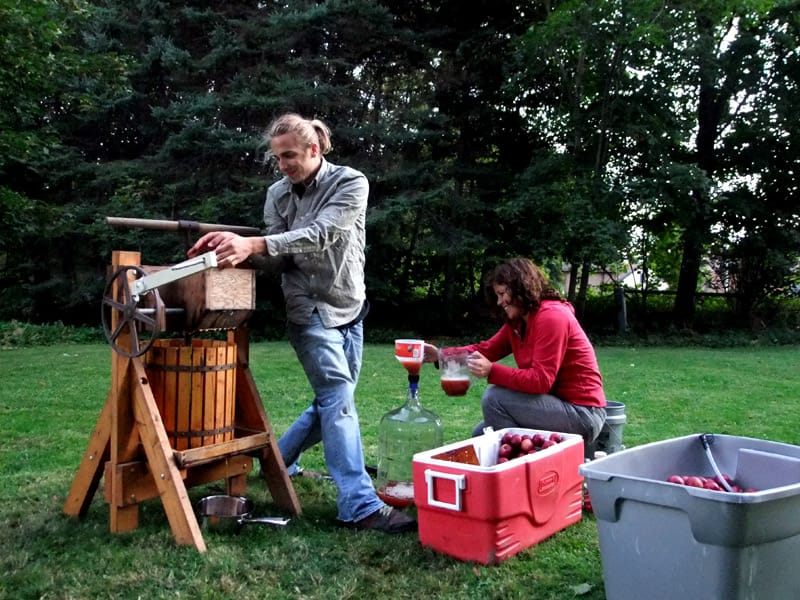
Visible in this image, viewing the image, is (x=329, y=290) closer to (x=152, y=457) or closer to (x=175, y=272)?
(x=175, y=272)

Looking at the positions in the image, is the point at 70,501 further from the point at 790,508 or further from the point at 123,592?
the point at 790,508

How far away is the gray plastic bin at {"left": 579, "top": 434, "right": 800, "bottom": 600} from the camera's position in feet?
6.00

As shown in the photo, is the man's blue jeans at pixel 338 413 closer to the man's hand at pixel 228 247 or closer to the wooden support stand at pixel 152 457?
the wooden support stand at pixel 152 457

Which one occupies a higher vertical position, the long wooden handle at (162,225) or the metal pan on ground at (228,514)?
the long wooden handle at (162,225)

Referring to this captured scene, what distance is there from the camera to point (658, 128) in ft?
41.8

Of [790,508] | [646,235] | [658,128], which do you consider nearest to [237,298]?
[790,508]

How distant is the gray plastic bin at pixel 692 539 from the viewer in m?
1.83

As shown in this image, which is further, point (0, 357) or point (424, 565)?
point (0, 357)

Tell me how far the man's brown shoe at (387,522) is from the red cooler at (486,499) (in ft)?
0.54

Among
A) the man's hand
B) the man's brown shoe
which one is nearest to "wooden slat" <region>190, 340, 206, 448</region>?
the man's hand

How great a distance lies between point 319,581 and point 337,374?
2.95ft

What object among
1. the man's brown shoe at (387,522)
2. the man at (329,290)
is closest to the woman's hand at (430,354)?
the man at (329,290)

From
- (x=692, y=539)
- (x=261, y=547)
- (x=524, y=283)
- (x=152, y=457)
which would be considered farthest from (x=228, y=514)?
(x=692, y=539)

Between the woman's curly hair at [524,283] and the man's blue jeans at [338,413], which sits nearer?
the man's blue jeans at [338,413]
